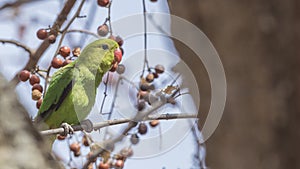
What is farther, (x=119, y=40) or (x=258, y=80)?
(x=119, y=40)

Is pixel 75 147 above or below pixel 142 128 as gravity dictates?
below

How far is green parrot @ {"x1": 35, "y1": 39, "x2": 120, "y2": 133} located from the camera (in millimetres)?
3924

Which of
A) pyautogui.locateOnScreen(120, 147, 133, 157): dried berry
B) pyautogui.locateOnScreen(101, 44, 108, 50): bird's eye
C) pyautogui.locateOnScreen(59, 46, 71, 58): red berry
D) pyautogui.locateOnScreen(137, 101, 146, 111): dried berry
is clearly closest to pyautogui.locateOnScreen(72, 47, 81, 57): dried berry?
pyautogui.locateOnScreen(59, 46, 71, 58): red berry

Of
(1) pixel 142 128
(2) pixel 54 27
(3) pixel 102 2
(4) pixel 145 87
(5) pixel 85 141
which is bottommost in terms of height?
(5) pixel 85 141

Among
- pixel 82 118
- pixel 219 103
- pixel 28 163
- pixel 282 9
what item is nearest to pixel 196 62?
pixel 219 103

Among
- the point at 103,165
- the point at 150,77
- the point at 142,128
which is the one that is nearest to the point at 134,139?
the point at 142,128

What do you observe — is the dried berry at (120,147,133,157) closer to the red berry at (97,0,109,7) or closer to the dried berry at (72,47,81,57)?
the dried berry at (72,47,81,57)

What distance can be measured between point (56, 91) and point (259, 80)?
3.13 m

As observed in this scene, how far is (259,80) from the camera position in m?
1.04

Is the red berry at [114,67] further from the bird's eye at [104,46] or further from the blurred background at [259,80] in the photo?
the blurred background at [259,80]

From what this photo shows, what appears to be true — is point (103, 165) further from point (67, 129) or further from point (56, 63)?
point (56, 63)

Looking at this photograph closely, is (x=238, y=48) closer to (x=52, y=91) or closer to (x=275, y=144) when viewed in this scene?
(x=275, y=144)

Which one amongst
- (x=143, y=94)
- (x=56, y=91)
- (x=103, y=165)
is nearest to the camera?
(x=143, y=94)

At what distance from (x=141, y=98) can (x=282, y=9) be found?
2.49 meters
